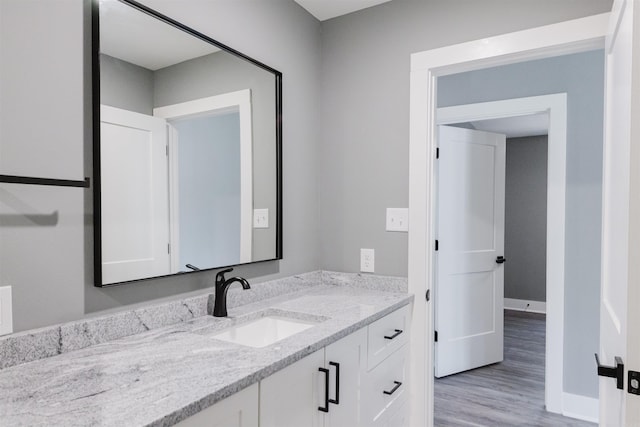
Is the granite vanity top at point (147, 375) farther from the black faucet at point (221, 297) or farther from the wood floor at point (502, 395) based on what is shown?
the wood floor at point (502, 395)

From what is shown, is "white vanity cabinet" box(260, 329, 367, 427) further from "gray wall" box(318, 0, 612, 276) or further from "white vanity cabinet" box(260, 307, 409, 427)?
"gray wall" box(318, 0, 612, 276)

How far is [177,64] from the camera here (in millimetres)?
1526

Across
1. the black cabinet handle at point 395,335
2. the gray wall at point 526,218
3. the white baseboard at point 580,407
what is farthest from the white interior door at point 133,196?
the gray wall at point 526,218

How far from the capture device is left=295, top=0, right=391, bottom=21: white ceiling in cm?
216

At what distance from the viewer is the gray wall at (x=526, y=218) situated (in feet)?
18.0

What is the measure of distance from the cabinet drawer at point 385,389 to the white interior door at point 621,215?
0.79 m

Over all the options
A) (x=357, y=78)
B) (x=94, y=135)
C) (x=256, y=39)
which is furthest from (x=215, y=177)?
(x=357, y=78)

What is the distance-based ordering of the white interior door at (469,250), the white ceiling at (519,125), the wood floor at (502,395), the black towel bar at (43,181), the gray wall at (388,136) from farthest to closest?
the white ceiling at (519,125), the white interior door at (469,250), the wood floor at (502,395), the gray wall at (388,136), the black towel bar at (43,181)

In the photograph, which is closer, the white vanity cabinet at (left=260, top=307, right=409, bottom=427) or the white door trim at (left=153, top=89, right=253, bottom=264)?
the white vanity cabinet at (left=260, top=307, right=409, bottom=427)

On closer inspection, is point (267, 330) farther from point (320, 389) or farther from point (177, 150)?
point (177, 150)

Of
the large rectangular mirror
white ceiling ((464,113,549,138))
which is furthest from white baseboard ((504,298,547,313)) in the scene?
the large rectangular mirror

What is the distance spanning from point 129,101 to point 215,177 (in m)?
0.44

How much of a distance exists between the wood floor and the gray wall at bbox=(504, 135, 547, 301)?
69.9 inches

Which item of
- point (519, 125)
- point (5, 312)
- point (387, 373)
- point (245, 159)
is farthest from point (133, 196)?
point (519, 125)
